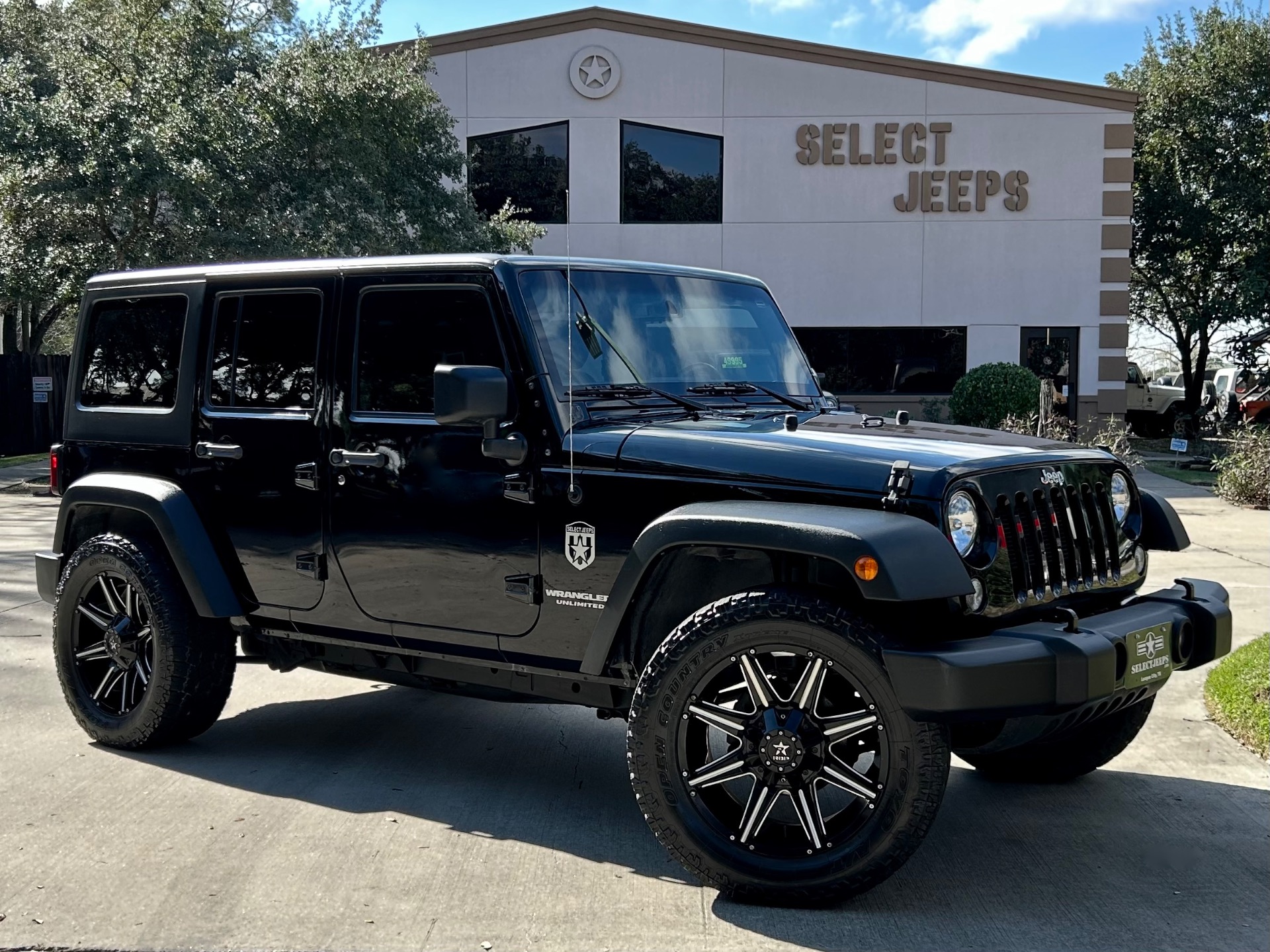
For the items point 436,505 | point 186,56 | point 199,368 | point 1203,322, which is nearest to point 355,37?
point 186,56

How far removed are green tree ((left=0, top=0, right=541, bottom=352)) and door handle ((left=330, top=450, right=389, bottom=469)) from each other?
1270cm

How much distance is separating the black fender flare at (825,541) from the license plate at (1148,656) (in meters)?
0.68

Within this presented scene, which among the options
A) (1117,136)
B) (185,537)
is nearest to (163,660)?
(185,537)

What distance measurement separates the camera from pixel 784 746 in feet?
12.6

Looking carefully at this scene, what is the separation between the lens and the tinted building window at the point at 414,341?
4594 millimetres

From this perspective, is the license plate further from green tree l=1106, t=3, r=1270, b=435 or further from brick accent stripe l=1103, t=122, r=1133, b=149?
green tree l=1106, t=3, r=1270, b=435

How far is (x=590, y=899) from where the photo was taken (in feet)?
12.9

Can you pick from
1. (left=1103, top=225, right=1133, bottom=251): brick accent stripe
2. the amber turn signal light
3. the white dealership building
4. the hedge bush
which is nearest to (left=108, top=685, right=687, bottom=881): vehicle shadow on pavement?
the amber turn signal light

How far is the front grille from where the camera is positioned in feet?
12.9

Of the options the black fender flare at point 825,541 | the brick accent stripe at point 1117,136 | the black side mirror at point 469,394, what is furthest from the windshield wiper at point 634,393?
the brick accent stripe at point 1117,136

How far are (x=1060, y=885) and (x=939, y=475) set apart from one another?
4.64ft

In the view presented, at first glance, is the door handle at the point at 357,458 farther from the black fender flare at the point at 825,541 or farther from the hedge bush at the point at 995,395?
→ the hedge bush at the point at 995,395

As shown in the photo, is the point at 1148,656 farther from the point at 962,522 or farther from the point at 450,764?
the point at 450,764

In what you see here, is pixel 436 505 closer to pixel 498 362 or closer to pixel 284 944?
pixel 498 362
